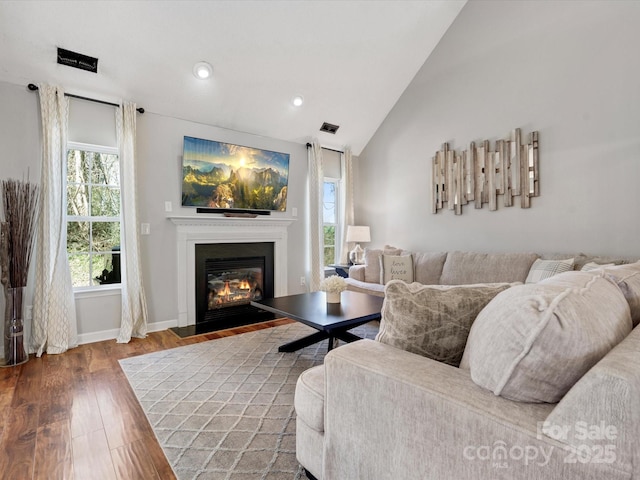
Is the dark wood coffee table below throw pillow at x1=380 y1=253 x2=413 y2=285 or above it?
below

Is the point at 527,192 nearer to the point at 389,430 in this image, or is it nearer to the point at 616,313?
the point at 616,313

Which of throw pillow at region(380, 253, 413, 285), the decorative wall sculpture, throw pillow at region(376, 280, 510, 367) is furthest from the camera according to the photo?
throw pillow at region(380, 253, 413, 285)

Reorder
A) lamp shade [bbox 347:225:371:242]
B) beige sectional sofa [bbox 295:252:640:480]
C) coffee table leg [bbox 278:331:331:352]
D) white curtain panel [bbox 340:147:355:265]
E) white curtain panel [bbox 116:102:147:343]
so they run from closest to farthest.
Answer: beige sectional sofa [bbox 295:252:640:480] → coffee table leg [bbox 278:331:331:352] → white curtain panel [bbox 116:102:147:343] → lamp shade [bbox 347:225:371:242] → white curtain panel [bbox 340:147:355:265]

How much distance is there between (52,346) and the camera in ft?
10.0

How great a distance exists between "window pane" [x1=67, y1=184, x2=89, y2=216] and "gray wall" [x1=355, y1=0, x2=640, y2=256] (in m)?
3.87

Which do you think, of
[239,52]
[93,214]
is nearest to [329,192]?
[239,52]

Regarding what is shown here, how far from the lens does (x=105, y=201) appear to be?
354 cm

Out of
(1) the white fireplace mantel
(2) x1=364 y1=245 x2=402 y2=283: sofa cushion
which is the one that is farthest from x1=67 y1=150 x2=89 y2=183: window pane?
(2) x1=364 y1=245 x2=402 y2=283: sofa cushion

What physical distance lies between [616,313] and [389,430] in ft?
2.27

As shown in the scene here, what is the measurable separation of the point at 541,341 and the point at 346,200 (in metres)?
4.78

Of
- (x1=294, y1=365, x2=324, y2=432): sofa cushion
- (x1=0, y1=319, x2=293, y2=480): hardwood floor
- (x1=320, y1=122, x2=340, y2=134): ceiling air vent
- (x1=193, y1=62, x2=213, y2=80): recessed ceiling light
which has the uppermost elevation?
(x1=193, y1=62, x2=213, y2=80): recessed ceiling light

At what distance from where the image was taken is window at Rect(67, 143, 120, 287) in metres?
3.36

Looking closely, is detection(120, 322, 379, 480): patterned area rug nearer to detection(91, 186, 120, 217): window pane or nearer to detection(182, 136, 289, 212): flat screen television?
detection(91, 186, 120, 217): window pane

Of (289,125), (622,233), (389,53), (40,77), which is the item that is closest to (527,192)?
(622,233)
